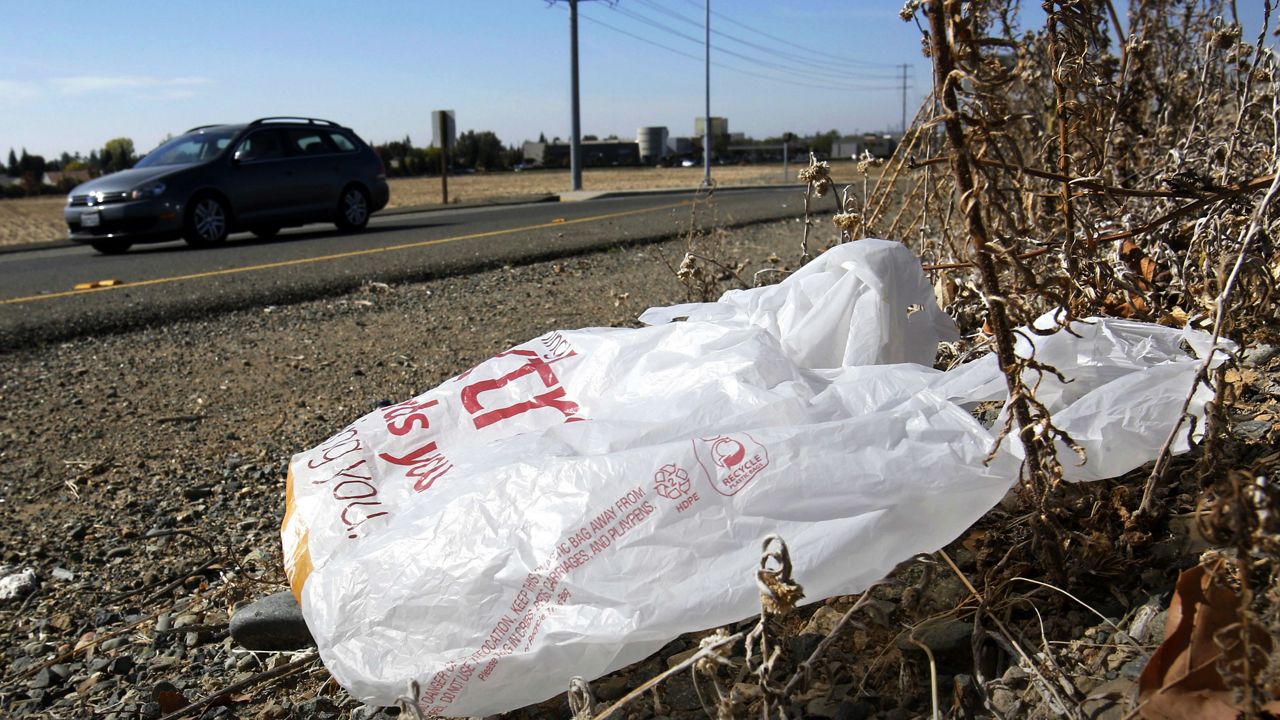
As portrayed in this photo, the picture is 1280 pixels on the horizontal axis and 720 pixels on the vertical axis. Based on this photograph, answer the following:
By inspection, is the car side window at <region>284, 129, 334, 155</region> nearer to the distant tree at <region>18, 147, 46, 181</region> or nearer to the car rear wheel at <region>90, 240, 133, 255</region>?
the car rear wheel at <region>90, 240, 133, 255</region>

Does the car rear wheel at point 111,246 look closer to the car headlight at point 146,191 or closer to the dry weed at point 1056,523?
the car headlight at point 146,191

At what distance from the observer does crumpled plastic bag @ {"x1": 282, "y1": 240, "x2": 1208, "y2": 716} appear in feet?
4.45

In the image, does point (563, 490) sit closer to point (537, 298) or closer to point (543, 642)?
point (543, 642)

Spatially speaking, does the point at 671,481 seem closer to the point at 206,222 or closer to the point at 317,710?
the point at 317,710

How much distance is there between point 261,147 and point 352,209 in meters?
1.15

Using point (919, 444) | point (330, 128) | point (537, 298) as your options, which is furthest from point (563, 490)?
point (330, 128)

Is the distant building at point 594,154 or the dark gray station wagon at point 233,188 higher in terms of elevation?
the distant building at point 594,154

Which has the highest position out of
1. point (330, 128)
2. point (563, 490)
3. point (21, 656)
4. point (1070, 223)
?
point (330, 128)

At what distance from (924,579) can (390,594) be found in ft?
2.56

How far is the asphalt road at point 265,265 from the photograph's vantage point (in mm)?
5082

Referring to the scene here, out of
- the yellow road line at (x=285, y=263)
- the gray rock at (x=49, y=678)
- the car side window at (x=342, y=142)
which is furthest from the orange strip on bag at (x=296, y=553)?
the car side window at (x=342, y=142)

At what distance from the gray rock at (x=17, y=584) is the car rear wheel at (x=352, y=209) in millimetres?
8610

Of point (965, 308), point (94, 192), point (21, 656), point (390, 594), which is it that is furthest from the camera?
point (94, 192)

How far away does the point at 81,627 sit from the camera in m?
2.10
